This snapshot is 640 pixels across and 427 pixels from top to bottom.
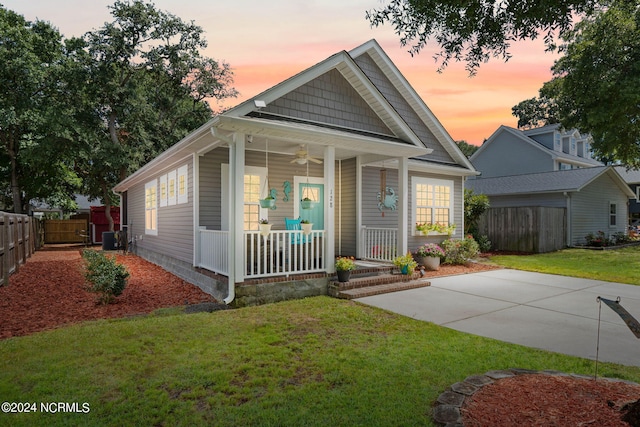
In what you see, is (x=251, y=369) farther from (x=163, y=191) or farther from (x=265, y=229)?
(x=163, y=191)

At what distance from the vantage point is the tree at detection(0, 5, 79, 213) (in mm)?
18391

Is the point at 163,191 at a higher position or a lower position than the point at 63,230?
higher

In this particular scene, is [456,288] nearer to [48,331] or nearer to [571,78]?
[48,331]

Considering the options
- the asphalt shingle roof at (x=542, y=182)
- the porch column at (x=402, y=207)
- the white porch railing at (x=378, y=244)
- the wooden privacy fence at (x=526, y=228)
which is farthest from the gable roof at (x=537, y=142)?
the porch column at (x=402, y=207)

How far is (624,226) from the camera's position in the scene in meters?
22.2

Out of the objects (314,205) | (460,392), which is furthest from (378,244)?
(460,392)

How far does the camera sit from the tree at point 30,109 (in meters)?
18.4

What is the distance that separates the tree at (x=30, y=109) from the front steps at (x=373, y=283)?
18161 mm

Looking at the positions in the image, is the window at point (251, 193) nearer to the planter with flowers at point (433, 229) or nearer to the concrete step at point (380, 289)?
the concrete step at point (380, 289)

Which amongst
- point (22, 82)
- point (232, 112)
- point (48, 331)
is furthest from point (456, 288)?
point (22, 82)

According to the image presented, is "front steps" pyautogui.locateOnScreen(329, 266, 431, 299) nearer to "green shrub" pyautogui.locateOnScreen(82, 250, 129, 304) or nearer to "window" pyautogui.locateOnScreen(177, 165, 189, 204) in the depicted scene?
"green shrub" pyautogui.locateOnScreen(82, 250, 129, 304)

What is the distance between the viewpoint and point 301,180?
393 inches

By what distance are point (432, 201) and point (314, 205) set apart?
190 inches

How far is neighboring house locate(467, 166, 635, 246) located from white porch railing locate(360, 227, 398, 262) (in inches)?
377
